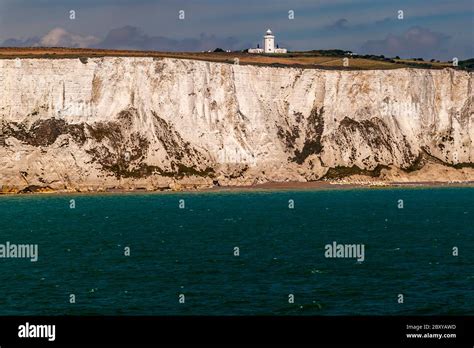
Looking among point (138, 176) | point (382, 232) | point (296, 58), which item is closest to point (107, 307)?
point (382, 232)

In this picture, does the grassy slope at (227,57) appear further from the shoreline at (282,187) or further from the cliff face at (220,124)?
the shoreline at (282,187)

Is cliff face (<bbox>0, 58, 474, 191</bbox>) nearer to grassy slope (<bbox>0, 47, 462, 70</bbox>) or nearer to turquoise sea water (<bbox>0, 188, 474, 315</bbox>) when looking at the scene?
grassy slope (<bbox>0, 47, 462, 70</bbox>)

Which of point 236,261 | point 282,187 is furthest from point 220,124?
point 236,261

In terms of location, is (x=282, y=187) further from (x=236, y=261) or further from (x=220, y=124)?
(x=236, y=261)

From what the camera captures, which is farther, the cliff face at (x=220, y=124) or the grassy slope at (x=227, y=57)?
the grassy slope at (x=227, y=57)

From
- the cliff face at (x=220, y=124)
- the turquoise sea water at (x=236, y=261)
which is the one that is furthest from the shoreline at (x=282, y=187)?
the turquoise sea water at (x=236, y=261)

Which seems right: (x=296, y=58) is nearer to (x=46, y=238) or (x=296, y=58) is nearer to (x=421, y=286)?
(x=46, y=238)

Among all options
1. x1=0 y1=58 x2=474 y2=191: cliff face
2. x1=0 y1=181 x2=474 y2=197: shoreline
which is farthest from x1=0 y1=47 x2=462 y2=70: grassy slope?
x1=0 y1=181 x2=474 y2=197: shoreline
